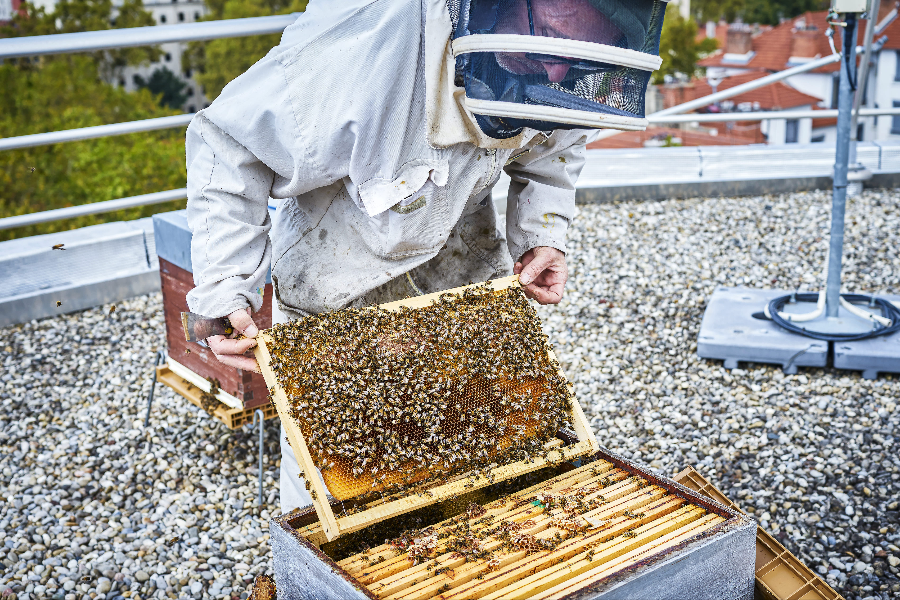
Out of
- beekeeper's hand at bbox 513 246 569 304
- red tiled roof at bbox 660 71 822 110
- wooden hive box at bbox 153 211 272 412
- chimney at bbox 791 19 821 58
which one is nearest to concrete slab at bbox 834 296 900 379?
beekeeper's hand at bbox 513 246 569 304

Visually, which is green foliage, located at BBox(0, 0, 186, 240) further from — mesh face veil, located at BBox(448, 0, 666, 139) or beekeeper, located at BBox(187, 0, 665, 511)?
mesh face veil, located at BBox(448, 0, 666, 139)

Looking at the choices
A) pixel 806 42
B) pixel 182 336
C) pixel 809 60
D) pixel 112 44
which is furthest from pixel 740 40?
pixel 182 336

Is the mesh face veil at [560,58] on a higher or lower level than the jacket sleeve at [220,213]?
higher

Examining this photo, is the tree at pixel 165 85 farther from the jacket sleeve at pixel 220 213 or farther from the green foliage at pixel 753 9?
the jacket sleeve at pixel 220 213

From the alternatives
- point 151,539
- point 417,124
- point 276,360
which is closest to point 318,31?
point 417,124

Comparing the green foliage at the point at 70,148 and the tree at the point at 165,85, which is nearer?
the green foliage at the point at 70,148

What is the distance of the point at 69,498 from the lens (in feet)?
12.4

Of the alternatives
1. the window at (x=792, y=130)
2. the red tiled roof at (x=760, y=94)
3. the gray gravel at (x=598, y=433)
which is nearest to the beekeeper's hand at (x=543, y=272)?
the gray gravel at (x=598, y=433)

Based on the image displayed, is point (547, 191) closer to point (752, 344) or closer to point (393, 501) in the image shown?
point (393, 501)

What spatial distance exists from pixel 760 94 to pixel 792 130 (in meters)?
2.71

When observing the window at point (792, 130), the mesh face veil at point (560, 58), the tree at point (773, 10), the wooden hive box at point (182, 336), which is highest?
the tree at point (773, 10)

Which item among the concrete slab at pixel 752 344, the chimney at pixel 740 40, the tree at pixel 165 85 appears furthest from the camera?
the tree at pixel 165 85

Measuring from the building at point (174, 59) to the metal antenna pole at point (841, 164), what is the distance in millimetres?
65989

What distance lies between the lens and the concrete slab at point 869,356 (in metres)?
4.43
